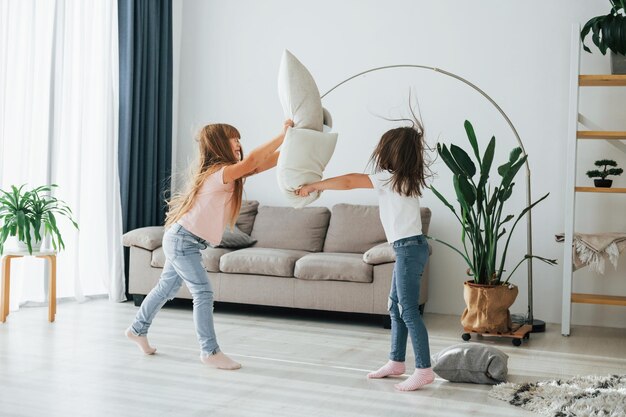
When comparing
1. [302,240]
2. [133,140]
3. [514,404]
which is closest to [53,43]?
[133,140]

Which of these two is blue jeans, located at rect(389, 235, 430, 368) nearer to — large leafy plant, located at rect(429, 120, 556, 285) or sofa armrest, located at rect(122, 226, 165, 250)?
large leafy plant, located at rect(429, 120, 556, 285)

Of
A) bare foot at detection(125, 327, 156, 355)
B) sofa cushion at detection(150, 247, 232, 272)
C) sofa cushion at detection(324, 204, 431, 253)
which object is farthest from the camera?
sofa cushion at detection(324, 204, 431, 253)

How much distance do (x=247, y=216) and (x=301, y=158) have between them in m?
2.42

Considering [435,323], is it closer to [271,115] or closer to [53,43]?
[271,115]

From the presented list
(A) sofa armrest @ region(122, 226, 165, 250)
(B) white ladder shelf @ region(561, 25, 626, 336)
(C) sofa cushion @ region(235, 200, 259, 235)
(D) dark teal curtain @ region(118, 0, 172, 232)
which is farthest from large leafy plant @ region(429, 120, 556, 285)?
(D) dark teal curtain @ region(118, 0, 172, 232)

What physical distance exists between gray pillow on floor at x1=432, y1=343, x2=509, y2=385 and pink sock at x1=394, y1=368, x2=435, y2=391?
15cm

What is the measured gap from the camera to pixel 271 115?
5.88 metres

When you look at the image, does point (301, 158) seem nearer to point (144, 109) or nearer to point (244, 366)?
point (244, 366)

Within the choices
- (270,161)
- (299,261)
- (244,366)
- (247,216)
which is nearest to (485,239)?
(299,261)

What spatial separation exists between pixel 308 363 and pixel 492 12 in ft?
9.82

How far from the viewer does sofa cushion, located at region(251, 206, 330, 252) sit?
17.5 feet

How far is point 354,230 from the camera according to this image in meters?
5.21

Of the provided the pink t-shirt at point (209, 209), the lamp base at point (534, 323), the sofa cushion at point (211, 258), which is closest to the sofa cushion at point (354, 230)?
the sofa cushion at point (211, 258)

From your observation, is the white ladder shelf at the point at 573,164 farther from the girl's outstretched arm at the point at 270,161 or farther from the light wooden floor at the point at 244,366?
the girl's outstretched arm at the point at 270,161
